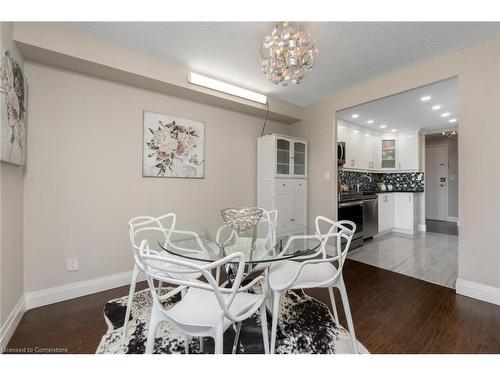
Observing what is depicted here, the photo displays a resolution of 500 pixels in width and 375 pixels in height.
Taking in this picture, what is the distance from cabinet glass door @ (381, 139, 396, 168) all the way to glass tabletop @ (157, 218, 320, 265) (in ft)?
13.4

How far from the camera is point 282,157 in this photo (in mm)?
3283

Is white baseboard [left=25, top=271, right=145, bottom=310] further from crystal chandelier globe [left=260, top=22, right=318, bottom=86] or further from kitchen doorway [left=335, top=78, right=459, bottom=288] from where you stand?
kitchen doorway [left=335, top=78, right=459, bottom=288]

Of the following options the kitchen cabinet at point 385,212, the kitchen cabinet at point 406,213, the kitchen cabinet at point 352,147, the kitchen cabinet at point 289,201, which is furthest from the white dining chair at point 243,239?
the kitchen cabinet at point 406,213

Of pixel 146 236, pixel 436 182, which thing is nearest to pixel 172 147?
pixel 146 236

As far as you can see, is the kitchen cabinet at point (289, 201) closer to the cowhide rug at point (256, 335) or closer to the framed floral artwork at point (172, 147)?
the framed floral artwork at point (172, 147)

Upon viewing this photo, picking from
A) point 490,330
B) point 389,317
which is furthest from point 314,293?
point 490,330

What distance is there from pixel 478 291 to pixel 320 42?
264 centimetres

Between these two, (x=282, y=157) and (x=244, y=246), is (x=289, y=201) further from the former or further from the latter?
(x=244, y=246)


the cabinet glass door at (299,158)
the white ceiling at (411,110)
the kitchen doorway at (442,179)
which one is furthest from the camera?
the kitchen doorway at (442,179)

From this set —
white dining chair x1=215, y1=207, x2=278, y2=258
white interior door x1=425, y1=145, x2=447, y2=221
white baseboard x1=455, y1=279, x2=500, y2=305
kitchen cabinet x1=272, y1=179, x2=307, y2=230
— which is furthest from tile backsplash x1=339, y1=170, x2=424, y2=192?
white dining chair x1=215, y1=207, x2=278, y2=258

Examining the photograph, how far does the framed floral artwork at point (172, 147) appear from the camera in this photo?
2494mm

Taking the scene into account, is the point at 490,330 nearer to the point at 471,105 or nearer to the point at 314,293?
the point at 314,293

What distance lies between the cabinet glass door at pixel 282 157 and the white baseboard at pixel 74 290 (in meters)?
2.18

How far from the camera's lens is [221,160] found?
121 inches
